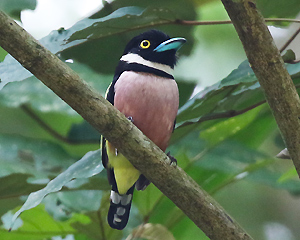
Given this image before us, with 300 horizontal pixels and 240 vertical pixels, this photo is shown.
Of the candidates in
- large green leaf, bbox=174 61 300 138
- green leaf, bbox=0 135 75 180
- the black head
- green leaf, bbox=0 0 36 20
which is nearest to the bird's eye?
the black head

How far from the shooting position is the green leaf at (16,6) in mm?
2316

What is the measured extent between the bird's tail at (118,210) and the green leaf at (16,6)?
96 centimetres

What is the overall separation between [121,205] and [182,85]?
763mm

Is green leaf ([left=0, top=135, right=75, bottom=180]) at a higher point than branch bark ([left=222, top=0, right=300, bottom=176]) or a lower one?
lower

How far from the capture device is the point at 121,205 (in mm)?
2363

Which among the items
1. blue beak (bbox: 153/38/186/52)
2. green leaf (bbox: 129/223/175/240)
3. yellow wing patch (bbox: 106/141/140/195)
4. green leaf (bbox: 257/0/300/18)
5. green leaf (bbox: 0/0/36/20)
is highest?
green leaf (bbox: 257/0/300/18)

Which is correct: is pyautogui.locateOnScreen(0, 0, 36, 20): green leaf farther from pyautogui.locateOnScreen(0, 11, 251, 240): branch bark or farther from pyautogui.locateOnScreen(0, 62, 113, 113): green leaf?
pyautogui.locateOnScreen(0, 11, 251, 240): branch bark

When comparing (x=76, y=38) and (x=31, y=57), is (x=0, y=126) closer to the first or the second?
(x=76, y=38)

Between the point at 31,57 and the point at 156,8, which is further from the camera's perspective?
the point at 156,8

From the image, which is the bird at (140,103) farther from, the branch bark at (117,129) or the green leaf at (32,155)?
the branch bark at (117,129)

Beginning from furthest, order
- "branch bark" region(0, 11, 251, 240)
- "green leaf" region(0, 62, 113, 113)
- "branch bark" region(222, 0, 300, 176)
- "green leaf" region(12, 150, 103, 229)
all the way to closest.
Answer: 1. "green leaf" region(0, 62, 113, 113)
2. "green leaf" region(12, 150, 103, 229)
3. "branch bark" region(222, 0, 300, 176)
4. "branch bark" region(0, 11, 251, 240)

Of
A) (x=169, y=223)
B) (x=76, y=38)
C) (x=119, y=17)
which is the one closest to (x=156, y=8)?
(x=119, y=17)

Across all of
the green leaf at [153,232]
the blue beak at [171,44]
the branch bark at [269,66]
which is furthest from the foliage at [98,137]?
the branch bark at [269,66]

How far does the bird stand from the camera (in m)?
2.17
